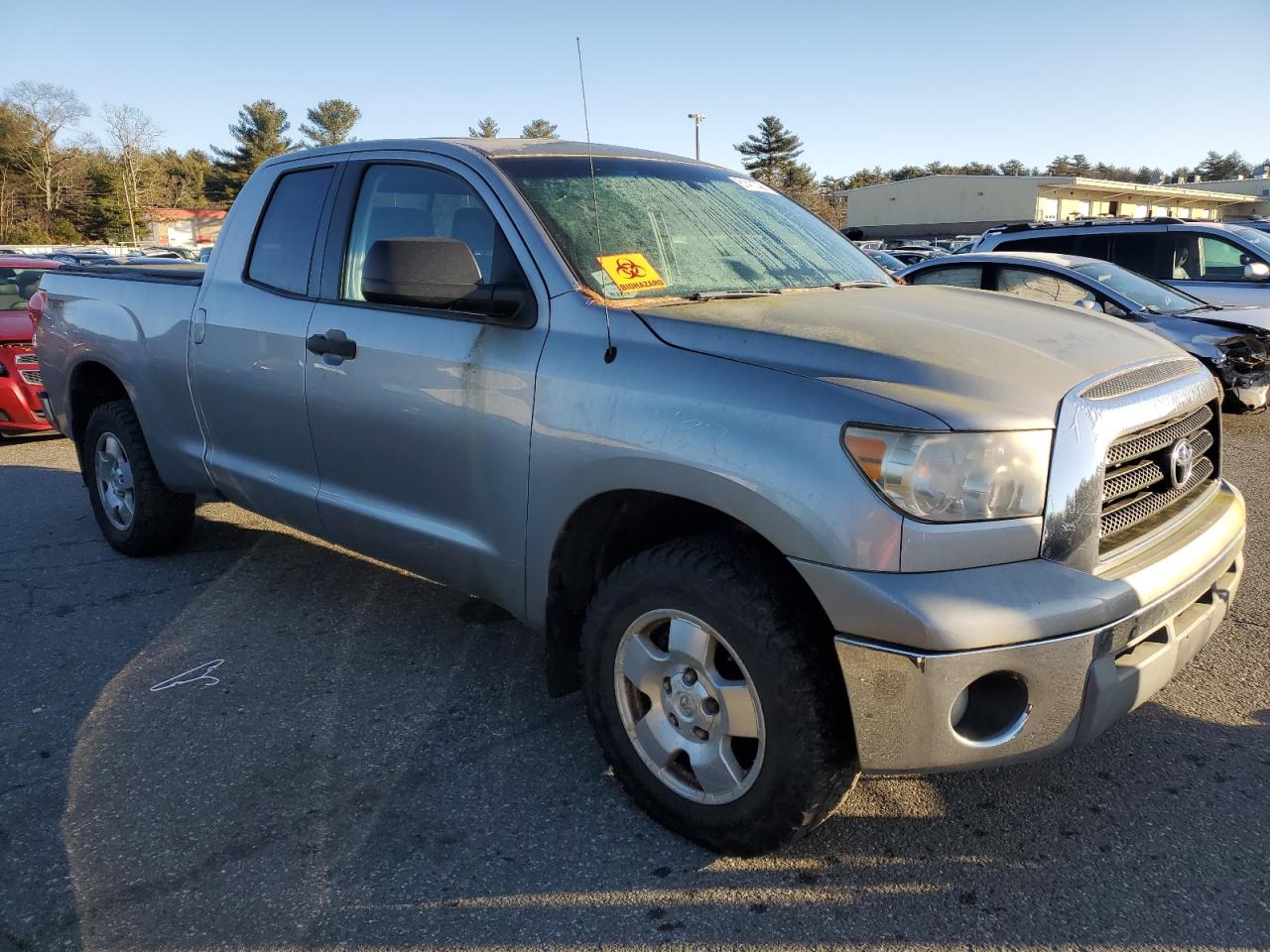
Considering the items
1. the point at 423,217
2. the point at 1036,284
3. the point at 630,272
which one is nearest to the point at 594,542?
the point at 630,272

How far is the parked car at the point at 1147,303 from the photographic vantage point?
302 inches

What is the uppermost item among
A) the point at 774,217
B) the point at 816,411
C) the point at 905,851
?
the point at 774,217

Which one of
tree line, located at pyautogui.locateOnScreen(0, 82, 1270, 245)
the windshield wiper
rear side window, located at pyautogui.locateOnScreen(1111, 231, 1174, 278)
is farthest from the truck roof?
tree line, located at pyautogui.locateOnScreen(0, 82, 1270, 245)

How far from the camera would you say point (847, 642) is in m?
2.19

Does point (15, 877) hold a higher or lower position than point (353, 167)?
lower

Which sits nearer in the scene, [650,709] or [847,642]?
[847,642]

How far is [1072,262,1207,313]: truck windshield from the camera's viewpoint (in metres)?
8.22

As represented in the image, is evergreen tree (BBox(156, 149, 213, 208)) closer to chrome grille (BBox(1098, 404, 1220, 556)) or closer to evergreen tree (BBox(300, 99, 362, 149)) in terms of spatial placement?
evergreen tree (BBox(300, 99, 362, 149))

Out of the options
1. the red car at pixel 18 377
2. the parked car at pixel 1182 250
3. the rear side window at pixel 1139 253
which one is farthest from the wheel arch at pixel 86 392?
the rear side window at pixel 1139 253

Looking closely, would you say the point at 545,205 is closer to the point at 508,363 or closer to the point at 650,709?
the point at 508,363

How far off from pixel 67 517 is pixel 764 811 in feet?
17.5

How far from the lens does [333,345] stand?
343cm

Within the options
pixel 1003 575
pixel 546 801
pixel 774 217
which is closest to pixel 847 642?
pixel 1003 575

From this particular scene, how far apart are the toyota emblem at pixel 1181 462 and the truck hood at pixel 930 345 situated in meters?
0.28
